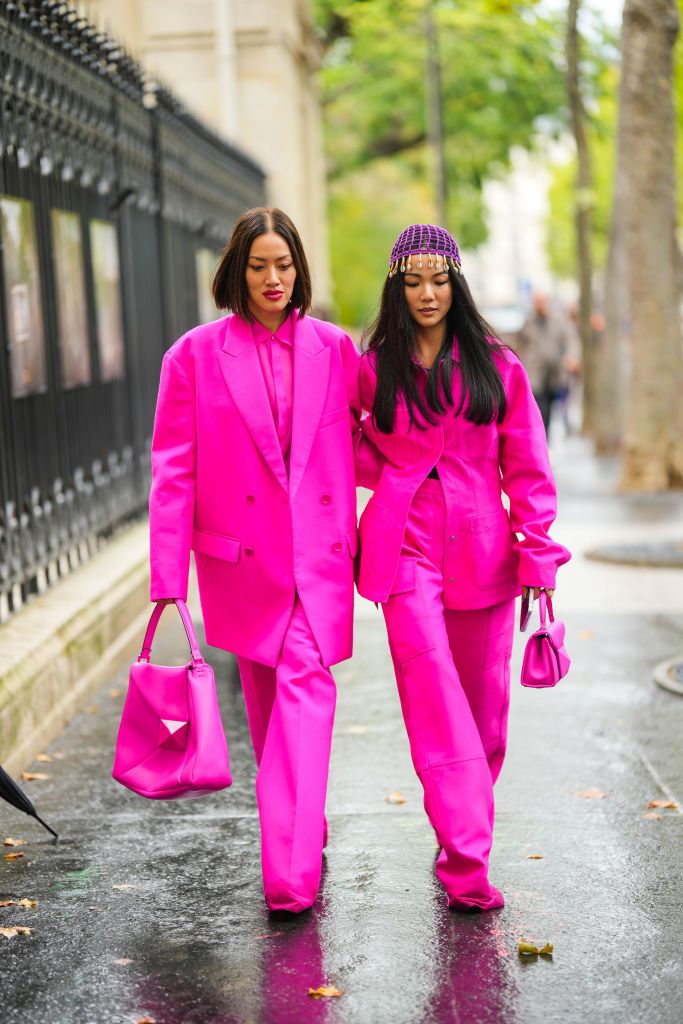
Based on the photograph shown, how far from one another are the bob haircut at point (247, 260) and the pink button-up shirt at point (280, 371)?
2.4 inches

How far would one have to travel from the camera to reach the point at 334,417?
4.45 m

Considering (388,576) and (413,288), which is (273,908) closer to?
(388,576)

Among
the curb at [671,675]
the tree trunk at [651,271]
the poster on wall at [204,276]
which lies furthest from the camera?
the poster on wall at [204,276]

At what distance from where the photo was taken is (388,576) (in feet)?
14.4

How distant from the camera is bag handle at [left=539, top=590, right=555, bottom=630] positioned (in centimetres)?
445

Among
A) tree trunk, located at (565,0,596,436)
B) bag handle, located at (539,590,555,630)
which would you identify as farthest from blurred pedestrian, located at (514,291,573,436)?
bag handle, located at (539,590,555,630)

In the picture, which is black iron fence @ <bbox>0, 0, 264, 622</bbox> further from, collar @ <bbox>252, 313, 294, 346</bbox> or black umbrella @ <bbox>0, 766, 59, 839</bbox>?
collar @ <bbox>252, 313, 294, 346</bbox>

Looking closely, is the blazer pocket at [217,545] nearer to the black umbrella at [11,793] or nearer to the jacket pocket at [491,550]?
the jacket pocket at [491,550]

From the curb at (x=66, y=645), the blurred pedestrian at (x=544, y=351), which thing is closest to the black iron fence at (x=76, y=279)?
the curb at (x=66, y=645)

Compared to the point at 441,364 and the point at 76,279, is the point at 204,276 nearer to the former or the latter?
the point at 76,279

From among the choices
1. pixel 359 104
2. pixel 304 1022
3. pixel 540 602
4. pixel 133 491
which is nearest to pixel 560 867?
pixel 540 602

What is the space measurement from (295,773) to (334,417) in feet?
3.15

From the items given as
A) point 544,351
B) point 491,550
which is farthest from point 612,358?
point 491,550

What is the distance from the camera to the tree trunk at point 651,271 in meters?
12.9
